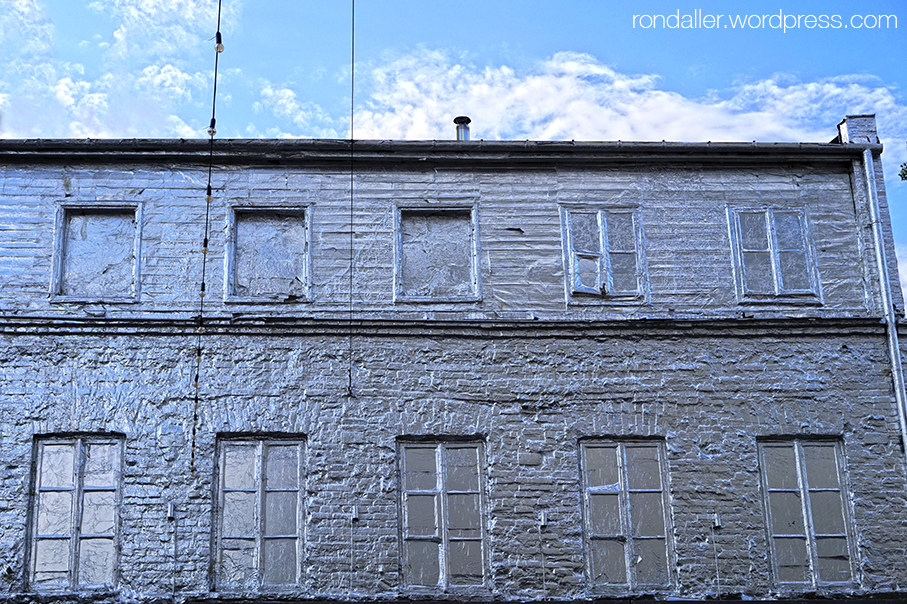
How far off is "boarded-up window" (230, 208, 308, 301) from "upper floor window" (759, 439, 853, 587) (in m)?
6.69

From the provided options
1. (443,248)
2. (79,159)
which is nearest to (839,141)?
(443,248)

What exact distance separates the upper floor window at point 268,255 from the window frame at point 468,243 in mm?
1221

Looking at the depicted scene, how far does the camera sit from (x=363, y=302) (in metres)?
13.1

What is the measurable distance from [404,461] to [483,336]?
1968mm

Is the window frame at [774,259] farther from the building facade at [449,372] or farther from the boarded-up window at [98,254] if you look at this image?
the boarded-up window at [98,254]

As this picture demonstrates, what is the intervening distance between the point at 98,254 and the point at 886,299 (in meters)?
10.8

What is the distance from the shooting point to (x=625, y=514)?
1245 cm

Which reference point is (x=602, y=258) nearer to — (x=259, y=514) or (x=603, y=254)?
(x=603, y=254)

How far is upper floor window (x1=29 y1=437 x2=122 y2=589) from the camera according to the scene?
12.1m

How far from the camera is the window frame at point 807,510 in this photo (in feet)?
40.5

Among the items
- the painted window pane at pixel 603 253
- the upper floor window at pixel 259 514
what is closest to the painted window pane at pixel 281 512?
the upper floor window at pixel 259 514

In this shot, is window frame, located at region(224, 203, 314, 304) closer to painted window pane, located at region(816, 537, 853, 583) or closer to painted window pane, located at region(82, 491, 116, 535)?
painted window pane, located at region(82, 491, 116, 535)

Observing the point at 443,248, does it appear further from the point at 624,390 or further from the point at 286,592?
the point at 286,592

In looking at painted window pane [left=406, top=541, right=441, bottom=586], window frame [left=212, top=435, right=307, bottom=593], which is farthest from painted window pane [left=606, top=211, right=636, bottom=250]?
window frame [left=212, top=435, right=307, bottom=593]
